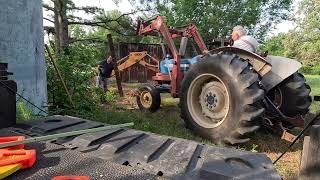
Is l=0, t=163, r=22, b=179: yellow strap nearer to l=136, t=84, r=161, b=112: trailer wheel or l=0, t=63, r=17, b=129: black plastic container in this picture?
l=0, t=63, r=17, b=129: black plastic container

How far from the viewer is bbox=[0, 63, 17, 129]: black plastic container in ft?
7.02

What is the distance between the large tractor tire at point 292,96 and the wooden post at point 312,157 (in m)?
3.86

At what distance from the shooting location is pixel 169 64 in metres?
7.98

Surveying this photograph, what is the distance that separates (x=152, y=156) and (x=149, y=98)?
628cm

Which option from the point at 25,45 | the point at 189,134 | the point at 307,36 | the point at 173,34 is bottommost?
the point at 189,134

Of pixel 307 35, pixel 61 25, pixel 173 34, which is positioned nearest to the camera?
pixel 173 34

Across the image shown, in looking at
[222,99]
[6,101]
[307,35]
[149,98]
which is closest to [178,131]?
[222,99]

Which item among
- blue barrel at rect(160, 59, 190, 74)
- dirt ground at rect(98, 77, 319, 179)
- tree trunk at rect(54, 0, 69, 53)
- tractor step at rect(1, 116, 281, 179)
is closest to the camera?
tractor step at rect(1, 116, 281, 179)

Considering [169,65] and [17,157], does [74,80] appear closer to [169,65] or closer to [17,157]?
[169,65]

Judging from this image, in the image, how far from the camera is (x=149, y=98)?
25.8ft

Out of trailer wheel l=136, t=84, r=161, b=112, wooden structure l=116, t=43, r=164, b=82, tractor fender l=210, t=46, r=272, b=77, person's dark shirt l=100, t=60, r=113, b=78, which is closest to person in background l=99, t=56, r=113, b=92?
person's dark shirt l=100, t=60, r=113, b=78

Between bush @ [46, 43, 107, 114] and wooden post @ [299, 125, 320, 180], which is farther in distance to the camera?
bush @ [46, 43, 107, 114]

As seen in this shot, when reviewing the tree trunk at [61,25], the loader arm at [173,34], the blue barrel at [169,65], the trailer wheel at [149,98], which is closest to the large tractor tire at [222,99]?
the loader arm at [173,34]

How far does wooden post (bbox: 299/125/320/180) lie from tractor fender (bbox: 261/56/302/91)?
11.3 ft
